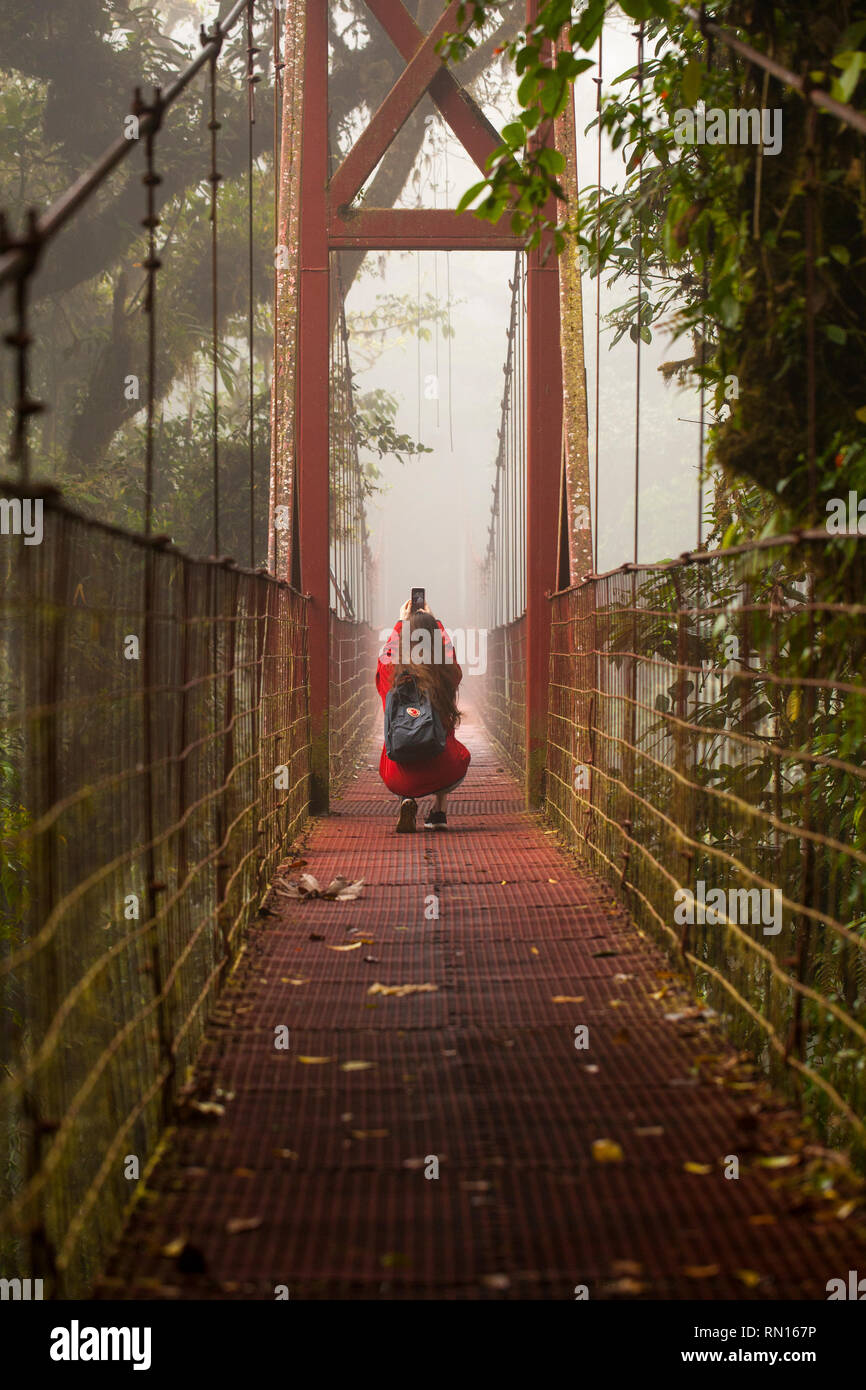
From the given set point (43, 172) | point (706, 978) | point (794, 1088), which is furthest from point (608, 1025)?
point (43, 172)

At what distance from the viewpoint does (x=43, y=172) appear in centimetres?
1432

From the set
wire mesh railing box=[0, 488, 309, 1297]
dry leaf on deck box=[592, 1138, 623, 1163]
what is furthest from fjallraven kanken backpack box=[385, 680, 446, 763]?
dry leaf on deck box=[592, 1138, 623, 1163]

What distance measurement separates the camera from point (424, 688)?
19.5 feet

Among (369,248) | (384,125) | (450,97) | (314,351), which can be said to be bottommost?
(314,351)

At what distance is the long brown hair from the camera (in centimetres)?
590

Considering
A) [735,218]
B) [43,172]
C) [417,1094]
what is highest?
[43,172]

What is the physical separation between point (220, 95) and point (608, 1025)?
12.8 meters

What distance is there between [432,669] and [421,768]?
0.43 m

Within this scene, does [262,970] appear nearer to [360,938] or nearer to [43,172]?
[360,938]

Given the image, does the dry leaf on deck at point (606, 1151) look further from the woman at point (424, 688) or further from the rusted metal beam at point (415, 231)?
the rusted metal beam at point (415, 231)

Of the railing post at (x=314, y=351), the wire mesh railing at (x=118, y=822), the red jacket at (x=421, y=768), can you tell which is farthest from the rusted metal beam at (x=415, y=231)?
the wire mesh railing at (x=118, y=822)

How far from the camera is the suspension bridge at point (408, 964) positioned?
1.84 metres

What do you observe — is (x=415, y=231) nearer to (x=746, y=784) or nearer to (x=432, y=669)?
(x=432, y=669)

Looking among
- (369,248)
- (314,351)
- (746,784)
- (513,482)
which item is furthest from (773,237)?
(513,482)
